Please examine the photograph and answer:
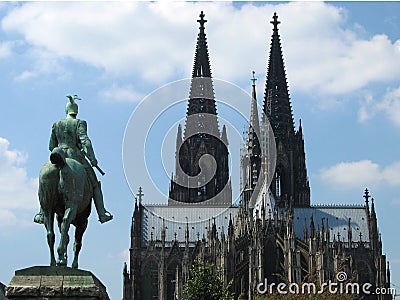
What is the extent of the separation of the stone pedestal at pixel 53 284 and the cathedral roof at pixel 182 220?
72.8m

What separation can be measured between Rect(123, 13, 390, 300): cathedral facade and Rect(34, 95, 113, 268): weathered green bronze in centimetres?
5723

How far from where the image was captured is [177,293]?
67.6 metres

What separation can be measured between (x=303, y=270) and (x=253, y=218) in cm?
901

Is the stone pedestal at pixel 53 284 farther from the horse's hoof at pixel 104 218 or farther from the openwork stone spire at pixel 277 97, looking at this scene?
the openwork stone spire at pixel 277 97

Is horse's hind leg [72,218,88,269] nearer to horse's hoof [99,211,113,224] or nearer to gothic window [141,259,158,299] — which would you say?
horse's hoof [99,211,113,224]

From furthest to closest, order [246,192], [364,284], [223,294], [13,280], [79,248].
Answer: [246,192] < [364,284] < [223,294] < [79,248] < [13,280]

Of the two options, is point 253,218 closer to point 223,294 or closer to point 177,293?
point 177,293

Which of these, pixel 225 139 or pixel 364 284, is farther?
pixel 225 139

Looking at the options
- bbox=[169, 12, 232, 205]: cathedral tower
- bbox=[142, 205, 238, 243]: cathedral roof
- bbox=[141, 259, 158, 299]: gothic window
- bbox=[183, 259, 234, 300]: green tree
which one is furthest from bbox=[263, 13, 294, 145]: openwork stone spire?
bbox=[183, 259, 234, 300]: green tree

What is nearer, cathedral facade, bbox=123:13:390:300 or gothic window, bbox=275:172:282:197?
cathedral facade, bbox=123:13:390:300

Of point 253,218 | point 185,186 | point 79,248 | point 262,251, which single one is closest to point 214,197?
point 185,186

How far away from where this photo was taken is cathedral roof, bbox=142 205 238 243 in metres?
83.9

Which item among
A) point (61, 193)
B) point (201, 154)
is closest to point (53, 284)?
point (61, 193)

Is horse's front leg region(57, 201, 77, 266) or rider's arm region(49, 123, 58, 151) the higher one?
rider's arm region(49, 123, 58, 151)
